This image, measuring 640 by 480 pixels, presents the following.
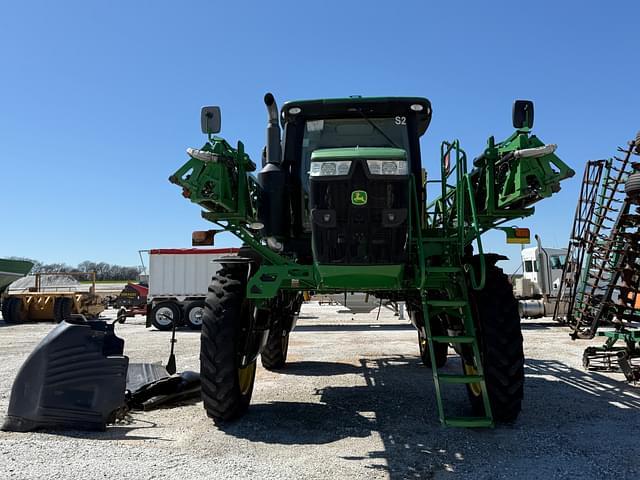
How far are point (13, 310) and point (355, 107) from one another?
18.1 metres

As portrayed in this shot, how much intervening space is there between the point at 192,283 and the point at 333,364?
8.99 metres

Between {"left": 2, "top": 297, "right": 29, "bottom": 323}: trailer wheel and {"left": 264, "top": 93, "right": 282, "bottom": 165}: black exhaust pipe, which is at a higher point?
{"left": 264, "top": 93, "right": 282, "bottom": 165}: black exhaust pipe

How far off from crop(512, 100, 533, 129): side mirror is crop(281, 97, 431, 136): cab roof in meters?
0.97

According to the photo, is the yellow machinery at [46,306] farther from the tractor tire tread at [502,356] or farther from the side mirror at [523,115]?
the side mirror at [523,115]

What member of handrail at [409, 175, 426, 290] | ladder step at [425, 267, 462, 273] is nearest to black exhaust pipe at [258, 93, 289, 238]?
handrail at [409, 175, 426, 290]

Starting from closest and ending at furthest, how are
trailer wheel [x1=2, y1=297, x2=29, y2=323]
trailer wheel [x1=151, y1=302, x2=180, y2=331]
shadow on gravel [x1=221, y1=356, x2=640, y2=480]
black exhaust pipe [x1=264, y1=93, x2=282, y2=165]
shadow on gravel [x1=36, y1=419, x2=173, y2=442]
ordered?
shadow on gravel [x1=221, y1=356, x2=640, y2=480]
shadow on gravel [x1=36, y1=419, x2=173, y2=442]
black exhaust pipe [x1=264, y1=93, x2=282, y2=165]
trailer wheel [x1=151, y1=302, x2=180, y2=331]
trailer wheel [x1=2, y1=297, x2=29, y2=323]

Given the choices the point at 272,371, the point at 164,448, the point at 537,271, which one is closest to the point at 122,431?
the point at 164,448

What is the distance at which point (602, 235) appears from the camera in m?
8.07

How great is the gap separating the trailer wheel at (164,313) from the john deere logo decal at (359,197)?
12.7m

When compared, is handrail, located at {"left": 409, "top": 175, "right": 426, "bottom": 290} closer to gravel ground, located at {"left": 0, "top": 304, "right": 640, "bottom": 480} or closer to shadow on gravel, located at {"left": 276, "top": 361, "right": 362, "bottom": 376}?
gravel ground, located at {"left": 0, "top": 304, "right": 640, "bottom": 480}

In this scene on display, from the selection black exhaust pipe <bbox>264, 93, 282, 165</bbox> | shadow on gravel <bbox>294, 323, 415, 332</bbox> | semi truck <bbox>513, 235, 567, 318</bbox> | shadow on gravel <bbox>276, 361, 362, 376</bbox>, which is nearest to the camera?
black exhaust pipe <bbox>264, 93, 282, 165</bbox>

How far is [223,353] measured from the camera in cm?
458

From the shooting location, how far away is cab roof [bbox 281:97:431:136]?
525cm

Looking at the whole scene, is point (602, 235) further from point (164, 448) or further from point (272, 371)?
point (164, 448)
